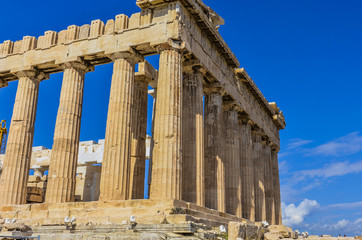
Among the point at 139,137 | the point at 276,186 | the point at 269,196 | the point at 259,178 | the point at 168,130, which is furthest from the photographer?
the point at 276,186

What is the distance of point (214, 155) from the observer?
28359mm

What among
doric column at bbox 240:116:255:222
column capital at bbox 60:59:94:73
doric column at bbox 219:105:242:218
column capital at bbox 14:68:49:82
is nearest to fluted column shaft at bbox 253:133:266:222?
doric column at bbox 240:116:255:222

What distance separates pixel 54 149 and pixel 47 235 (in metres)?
10.0

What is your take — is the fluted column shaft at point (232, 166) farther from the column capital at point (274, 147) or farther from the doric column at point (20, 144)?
the doric column at point (20, 144)

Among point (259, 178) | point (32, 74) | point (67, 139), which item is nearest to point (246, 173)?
point (259, 178)

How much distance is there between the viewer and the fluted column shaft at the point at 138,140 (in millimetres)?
27438

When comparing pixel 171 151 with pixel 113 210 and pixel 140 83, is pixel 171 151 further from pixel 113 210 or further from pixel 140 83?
pixel 140 83

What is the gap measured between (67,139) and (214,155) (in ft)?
31.1

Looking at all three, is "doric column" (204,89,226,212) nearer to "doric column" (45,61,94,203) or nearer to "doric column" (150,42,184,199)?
"doric column" (150,42,184,199)

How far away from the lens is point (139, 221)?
18.5 meters

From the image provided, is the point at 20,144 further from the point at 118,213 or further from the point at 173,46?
the point at 173,46

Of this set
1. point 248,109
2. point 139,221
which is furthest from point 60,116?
point 248,109

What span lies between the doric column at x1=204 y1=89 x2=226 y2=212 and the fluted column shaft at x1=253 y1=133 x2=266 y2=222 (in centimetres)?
1082

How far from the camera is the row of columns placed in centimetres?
2233
